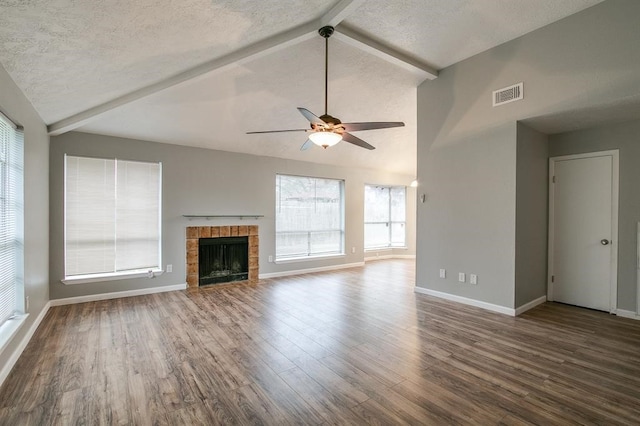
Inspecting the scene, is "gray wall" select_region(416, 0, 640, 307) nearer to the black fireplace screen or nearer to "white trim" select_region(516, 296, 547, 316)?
"white trim" select_region(516, 296, 547, 316)

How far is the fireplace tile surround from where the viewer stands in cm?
545

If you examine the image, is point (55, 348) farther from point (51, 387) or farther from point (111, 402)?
point (111, 402)

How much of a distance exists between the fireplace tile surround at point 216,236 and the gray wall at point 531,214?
449cm

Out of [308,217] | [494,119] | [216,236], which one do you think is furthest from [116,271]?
[494,119]

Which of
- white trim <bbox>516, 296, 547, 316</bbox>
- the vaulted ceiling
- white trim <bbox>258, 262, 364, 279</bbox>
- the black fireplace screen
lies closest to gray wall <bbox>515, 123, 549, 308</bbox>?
white trim <bbox>516, 296, 547, 316</bbox>

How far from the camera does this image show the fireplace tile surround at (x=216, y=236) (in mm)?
5453

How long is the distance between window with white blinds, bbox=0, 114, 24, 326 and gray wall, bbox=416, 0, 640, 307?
16.5 feet

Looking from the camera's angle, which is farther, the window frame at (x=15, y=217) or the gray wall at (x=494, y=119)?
the gray wall at (x=494, y=119)

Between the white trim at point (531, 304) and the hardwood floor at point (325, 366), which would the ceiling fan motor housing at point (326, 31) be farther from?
the white trim at point (531, 304)

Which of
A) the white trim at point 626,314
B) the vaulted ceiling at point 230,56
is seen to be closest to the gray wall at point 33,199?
the vaulted ceiling at point 230,56

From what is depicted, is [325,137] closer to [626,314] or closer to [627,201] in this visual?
[627,201]

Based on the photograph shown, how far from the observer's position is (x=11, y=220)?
2.91 meters

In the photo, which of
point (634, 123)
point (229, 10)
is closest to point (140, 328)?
point (229, 10)

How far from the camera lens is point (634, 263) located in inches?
152
